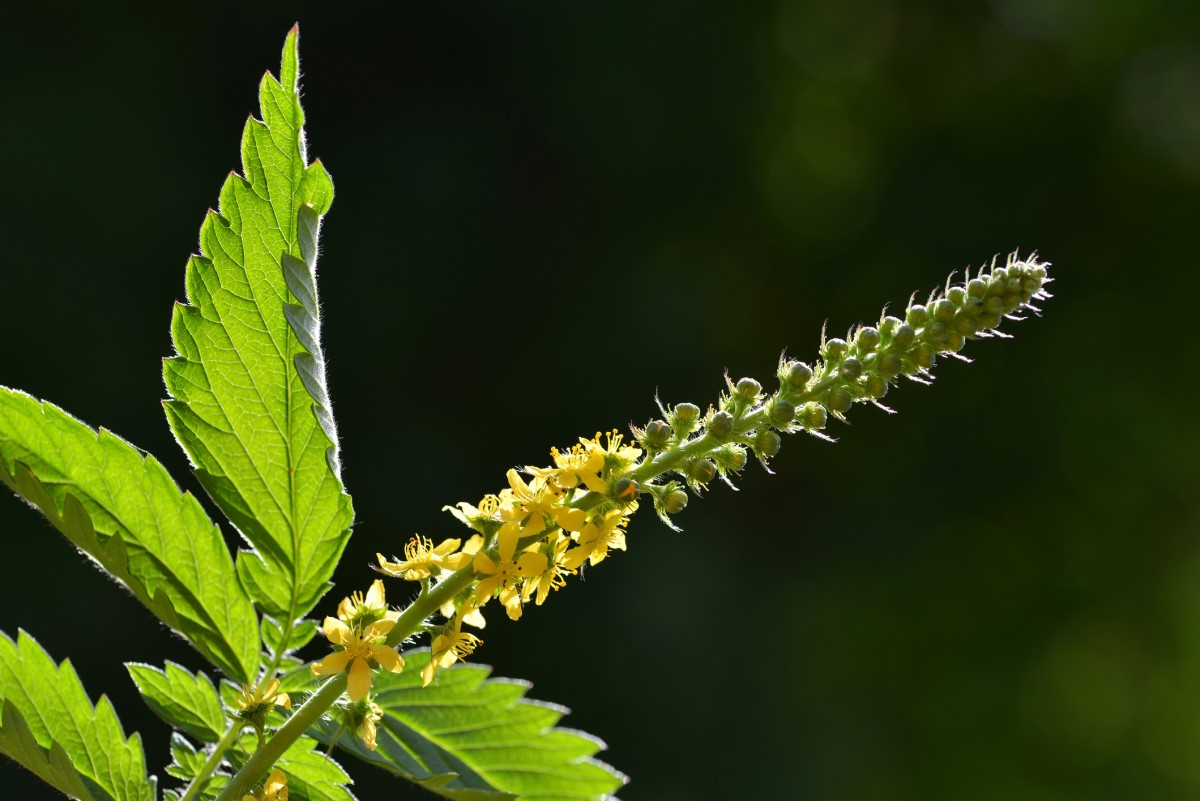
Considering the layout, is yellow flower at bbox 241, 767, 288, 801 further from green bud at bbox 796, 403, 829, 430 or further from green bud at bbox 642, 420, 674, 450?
green bud at bbox 796, 403, 829, 430

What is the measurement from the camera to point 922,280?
9.41 m

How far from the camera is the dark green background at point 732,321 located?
718 centimetres

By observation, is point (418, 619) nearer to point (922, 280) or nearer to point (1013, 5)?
point (922, 280)

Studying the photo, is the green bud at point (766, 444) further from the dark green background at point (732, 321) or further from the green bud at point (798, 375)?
the dark green background at point (732, 321)

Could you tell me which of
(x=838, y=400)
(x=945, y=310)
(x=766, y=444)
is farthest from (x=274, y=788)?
(x=945, y=310)

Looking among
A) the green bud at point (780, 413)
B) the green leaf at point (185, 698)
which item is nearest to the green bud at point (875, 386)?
the green bud at point (780, 413)

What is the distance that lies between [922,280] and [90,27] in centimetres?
643

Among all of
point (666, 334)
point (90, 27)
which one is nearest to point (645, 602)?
point (666, 334)

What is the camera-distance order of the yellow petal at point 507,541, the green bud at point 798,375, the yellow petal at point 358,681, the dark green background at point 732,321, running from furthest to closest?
the dark green background at point 732,321 < the green bud at point 798,375 < the yellow petal at point 507,541 < the yellow petal at point 358,681

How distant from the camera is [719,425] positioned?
1400mm

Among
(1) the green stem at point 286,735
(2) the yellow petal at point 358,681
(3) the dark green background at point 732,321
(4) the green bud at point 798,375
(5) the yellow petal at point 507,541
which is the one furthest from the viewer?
(3) the dark green background at point 732,321

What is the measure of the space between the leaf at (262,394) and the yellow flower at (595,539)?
274mm

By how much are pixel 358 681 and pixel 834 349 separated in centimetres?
70

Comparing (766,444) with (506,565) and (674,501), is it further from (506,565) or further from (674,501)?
(506,565)
